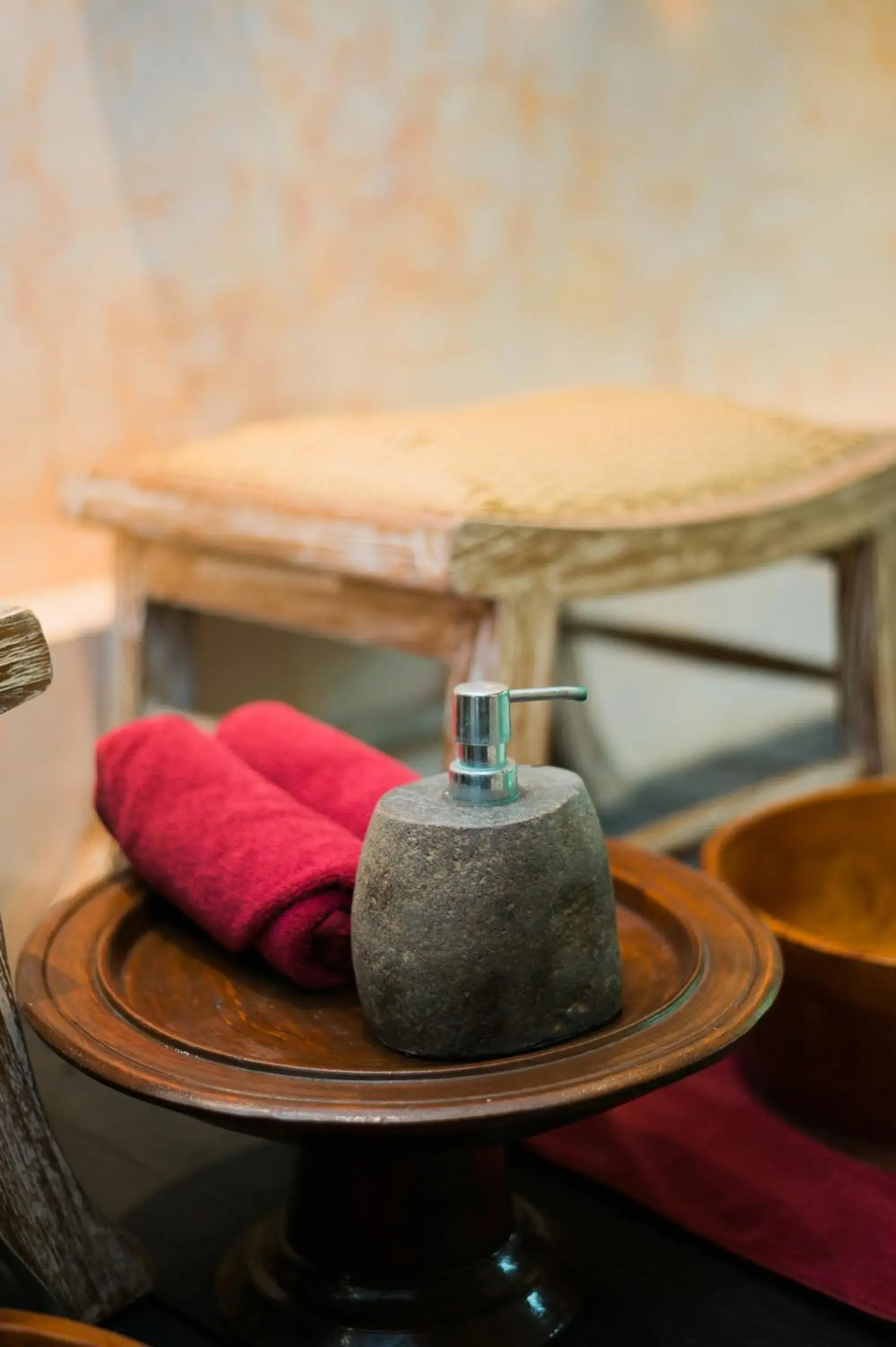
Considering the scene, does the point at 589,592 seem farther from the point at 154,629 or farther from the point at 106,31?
the point at 106,31

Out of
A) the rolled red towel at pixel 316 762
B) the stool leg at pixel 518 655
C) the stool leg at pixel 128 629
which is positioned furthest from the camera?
the stool leg at pixel 128 629

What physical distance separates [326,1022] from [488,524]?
0.35 meters

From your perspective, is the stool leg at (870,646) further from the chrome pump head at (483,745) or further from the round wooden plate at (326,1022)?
the chrome pump head at (483,745)

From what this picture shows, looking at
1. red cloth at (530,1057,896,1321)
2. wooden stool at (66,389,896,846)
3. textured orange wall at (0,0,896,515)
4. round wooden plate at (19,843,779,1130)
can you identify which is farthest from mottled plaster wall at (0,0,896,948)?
red cloth at (530,1057,896,1321)

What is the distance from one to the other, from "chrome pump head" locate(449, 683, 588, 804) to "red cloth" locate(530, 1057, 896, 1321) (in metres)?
0.33

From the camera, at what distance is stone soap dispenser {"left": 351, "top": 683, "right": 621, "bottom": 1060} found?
0.52m

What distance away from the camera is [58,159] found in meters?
1.10

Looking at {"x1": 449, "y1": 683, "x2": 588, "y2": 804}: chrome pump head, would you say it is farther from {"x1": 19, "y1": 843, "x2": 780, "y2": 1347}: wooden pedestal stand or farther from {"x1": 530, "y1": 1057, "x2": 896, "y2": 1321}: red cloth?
{"x1": 530, "y1": 1057, "x2": 896, "y2": 1321}: red cloth

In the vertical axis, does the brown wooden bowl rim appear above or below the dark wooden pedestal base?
above

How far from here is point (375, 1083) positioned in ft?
1.67

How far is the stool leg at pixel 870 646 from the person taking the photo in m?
1.16

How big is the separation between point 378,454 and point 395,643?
145 millimetres

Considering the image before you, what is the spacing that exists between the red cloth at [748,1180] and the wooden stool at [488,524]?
0.24 meters

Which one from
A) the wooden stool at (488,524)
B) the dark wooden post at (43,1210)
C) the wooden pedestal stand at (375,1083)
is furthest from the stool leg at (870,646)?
the dark wooden post at (43,1210)
